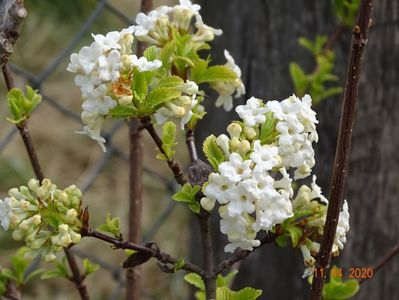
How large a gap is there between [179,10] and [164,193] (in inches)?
88.9

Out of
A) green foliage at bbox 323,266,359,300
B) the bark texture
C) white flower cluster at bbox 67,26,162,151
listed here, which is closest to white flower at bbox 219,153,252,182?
white flower cluster at bbox 67,26,162,151

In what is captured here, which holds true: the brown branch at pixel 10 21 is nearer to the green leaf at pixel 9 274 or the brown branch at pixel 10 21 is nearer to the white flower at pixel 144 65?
the white flower at pixel 144 65

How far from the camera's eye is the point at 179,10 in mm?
808

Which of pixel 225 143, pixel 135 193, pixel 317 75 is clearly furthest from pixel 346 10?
pixel 225 143

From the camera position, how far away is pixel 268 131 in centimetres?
68

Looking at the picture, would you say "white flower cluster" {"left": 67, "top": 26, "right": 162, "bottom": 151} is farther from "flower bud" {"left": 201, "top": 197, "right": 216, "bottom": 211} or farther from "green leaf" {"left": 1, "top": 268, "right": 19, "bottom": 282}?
"green leaf" {"left": 1, "top": 268, "right": 19, "bottom": 282}

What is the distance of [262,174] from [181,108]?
0.12 m

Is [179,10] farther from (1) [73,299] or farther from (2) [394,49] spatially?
(1) [73,299]

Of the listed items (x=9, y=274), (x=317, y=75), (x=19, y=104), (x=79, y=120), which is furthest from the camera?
(x=79, y=120)

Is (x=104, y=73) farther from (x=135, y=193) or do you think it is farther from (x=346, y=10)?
(x=346, y=10)

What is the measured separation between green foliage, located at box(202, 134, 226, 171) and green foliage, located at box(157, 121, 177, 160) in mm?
42

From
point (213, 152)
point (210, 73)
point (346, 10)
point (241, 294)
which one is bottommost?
point (241, 294)

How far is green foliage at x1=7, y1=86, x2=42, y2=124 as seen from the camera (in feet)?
2.63

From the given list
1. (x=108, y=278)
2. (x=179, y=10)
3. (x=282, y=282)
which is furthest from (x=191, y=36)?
(x=108, y=278)
